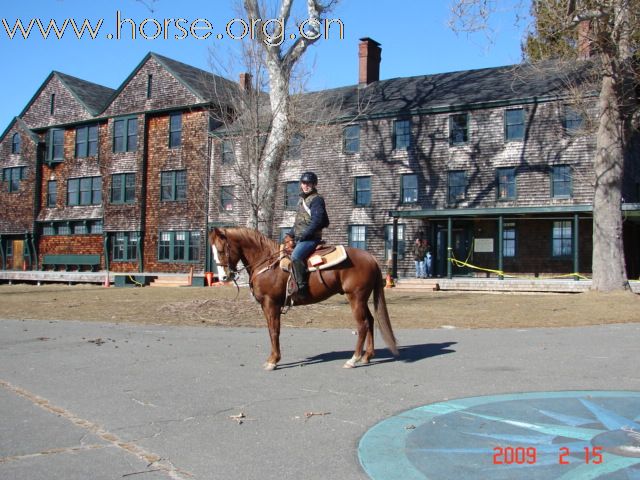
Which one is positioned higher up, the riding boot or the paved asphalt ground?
the riding boot

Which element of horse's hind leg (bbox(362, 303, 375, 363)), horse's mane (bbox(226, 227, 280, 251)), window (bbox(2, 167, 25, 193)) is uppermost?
window (bbox(2, 167, 25, 193))

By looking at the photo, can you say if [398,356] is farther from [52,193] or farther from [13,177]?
[13,177]

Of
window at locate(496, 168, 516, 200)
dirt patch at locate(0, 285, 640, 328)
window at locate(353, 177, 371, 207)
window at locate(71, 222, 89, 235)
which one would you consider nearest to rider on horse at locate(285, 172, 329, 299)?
dirt patch at locate(0, 285, 640, 328)

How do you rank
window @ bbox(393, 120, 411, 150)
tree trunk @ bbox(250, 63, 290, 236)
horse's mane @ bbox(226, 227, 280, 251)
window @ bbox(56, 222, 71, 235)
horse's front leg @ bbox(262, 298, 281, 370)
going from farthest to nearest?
window @ bbox(56, 222, 71, 235), window @ bbox(393, 120, 411, 150), tree trunk @ bbox(250, 63, 290, 236), horse's mane @ bbox(226, 227, 280, 251), horse's front leg @ bbox(262, 298, 281, 370)

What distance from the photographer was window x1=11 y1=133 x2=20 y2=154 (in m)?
48.9

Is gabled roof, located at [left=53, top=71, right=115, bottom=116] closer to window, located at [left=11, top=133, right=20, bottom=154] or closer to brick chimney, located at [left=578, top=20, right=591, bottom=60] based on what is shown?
window, located at [left=11, top=133, right=20, bottom=154]

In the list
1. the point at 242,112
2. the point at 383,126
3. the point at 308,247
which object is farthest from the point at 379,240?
the point at 308,247

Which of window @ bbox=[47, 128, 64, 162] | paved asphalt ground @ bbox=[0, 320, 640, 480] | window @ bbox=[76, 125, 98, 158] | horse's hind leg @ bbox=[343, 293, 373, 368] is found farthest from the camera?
window @ bbox=[47, 128, 64, 162]

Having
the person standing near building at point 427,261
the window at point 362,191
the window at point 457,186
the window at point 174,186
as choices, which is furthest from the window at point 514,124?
the window at point 174,186

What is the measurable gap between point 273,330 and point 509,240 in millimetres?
24771

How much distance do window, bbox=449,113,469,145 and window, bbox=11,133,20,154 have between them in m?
33.3

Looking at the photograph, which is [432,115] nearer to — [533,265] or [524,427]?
[533,265]

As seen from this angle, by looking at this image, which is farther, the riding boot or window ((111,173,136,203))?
window ((111,173,136,203))

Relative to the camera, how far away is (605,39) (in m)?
19.8
